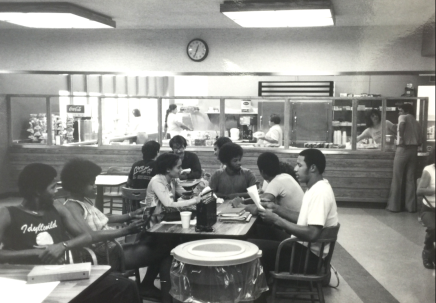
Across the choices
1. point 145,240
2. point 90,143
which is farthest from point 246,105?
point 145,240

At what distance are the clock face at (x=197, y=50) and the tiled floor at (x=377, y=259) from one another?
271cm

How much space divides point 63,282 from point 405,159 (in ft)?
17.5

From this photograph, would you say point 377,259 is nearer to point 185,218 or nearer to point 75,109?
point 185,218

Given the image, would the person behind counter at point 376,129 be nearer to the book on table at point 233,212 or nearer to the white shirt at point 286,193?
the white shirt at point 286,193

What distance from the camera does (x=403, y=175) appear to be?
Answer: 20.4 feet

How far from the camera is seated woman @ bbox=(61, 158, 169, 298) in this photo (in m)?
2.67

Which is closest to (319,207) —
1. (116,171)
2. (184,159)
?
(184,159)

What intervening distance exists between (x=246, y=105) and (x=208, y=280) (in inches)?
222

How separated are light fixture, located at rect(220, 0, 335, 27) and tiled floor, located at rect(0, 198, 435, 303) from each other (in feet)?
6.64

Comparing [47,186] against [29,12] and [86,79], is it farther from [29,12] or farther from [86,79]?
[86,79]

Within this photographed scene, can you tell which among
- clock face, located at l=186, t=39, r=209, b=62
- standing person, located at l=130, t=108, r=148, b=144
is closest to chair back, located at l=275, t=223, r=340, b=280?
clock face, located at l=186, t=39, r=209, b=62

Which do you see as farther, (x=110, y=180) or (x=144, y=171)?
(x=110, y=180)

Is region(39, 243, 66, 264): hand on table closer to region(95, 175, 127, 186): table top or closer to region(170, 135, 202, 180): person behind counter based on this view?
region(95, 175, 127, 186): table top

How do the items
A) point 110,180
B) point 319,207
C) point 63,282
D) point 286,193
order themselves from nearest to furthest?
1. point 63,282
2. point 319,207
3. point 286,193
4. point 110,180
